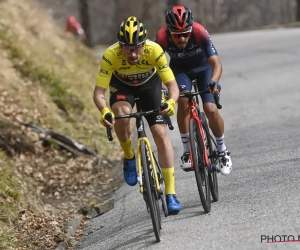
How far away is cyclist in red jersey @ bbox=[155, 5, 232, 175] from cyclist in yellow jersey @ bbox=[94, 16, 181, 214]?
61 centimetres

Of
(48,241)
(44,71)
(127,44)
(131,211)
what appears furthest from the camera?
(44,71)

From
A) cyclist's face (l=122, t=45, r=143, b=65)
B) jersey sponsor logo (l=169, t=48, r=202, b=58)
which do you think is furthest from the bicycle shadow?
jersey sponsor logo (l=169, t=48, r=202, b=58)

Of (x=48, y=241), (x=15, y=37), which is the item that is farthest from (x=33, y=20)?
(x=48, y=241)

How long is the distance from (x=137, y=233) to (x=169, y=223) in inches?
14.2

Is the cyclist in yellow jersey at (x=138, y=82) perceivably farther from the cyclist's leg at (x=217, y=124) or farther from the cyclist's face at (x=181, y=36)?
the cyclist's leg at (x=217, y=124)

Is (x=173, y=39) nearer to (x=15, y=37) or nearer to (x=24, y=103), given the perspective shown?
(x=24, y=103)

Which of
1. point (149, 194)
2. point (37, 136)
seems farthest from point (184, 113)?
point (37, 136)

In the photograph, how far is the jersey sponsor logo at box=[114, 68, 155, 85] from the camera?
7.52 metres

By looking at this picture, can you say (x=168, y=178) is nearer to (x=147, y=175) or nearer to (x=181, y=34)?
(x=147, y=175)

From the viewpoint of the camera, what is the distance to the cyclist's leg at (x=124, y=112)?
7397 mm

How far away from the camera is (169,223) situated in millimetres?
7363

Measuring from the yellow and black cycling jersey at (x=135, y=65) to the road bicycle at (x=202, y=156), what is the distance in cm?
61

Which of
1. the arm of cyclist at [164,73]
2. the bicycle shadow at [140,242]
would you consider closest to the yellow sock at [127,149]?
the arm of cyclist at [164,73]

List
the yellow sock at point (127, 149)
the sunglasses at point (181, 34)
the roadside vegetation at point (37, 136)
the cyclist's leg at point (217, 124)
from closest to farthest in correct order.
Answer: the yellow sock at point (127, 149) → the sunglasses at point (181, 34) → the cyclist's leg at point (217, 124) → the roadside vegetation at point (37, 136)
